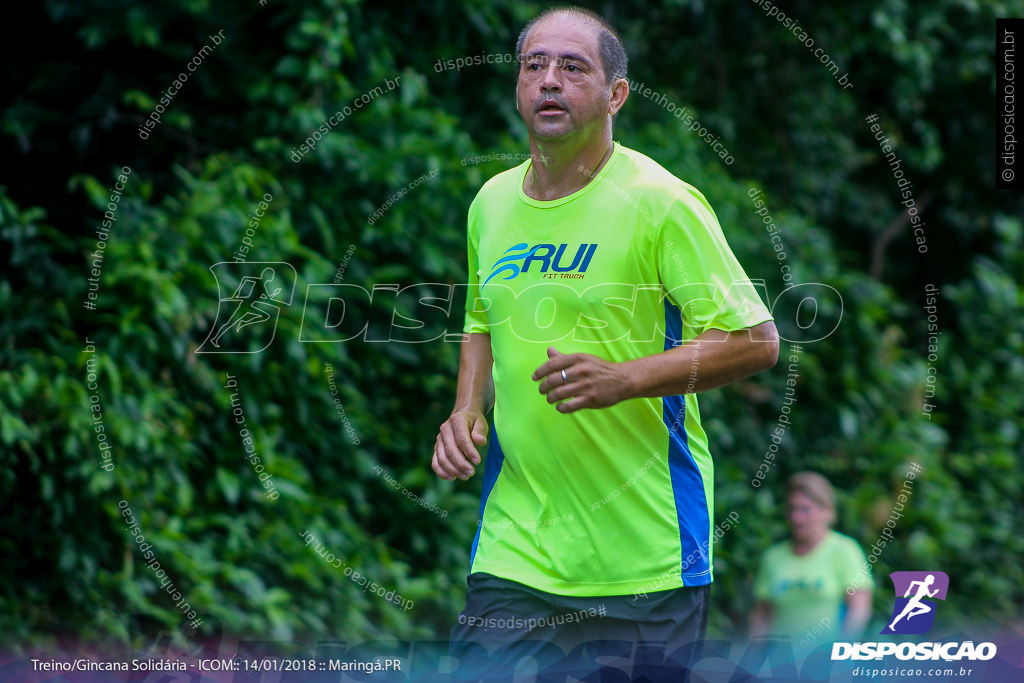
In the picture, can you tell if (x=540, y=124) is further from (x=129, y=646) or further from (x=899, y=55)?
(x=899, y=55)

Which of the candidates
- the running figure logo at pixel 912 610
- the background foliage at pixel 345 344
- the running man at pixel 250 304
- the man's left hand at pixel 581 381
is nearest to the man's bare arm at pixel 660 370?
the man's left hand at pixel 581 381

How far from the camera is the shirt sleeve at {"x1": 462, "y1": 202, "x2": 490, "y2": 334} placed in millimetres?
2947

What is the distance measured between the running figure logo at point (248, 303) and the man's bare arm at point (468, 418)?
1990mm

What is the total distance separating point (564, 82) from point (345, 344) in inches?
114

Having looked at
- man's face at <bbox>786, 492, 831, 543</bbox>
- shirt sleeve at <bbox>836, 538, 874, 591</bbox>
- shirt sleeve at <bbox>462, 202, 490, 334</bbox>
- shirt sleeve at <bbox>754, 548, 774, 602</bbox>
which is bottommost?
shirt sleeve at <bbox>754, 548, 774, 602</bbox>

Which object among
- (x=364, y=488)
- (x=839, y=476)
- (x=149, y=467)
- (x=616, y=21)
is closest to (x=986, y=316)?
(x=839, y=476)

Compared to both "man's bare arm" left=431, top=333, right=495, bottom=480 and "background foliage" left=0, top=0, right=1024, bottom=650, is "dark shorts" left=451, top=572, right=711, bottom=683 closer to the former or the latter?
"man's bare arm" left=431, top=333, right=495, bottom=480

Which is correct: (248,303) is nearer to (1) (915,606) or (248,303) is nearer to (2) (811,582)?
(2) (811,582)

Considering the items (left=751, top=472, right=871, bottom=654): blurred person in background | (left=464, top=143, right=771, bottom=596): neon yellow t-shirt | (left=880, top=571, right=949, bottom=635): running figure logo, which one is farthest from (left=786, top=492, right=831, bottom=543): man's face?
(left=464, top=143, right=771, bottom=596): neon yellow t-shirt

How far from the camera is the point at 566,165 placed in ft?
8.89

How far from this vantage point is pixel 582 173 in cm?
271

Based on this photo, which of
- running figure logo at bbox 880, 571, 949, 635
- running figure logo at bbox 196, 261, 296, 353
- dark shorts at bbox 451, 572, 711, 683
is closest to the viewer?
dark shorts at bbox 451, 572, 711, 683

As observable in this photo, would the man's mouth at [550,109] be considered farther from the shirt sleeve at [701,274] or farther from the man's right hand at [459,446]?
the man's right hand at [459,446]

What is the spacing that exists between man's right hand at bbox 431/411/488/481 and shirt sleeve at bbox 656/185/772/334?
588 millimetres
